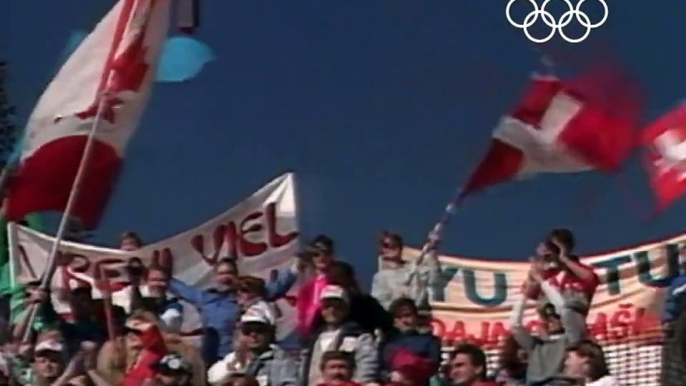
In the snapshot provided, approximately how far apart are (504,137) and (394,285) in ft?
3.13

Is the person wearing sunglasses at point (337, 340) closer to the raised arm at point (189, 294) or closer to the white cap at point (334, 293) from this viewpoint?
the white cap at point (334, 293)

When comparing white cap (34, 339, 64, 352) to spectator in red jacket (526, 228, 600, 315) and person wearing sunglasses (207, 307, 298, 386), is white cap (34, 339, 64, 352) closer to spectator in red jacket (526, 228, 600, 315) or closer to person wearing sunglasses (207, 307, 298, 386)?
person wearing sunglasses (207, 307, 298, 386)

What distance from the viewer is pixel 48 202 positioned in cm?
966

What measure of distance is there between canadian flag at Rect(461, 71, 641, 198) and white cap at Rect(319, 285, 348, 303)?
1.30 m

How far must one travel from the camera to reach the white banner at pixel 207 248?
10.8 meters

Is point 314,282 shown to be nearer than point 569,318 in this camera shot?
No

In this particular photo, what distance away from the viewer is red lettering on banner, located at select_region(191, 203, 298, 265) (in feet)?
35.9

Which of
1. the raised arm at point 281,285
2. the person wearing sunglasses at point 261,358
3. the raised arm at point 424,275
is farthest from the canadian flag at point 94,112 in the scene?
the raised arm at point 424,275

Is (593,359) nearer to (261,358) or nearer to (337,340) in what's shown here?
(337,340)

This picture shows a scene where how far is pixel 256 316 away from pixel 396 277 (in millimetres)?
1026

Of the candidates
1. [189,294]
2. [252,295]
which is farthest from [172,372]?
[189,294]

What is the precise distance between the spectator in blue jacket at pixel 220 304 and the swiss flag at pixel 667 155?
6.51ft

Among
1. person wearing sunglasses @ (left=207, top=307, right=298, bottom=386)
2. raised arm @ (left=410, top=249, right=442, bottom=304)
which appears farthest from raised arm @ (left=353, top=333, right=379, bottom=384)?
raised arm @ (left=410, top=249, right=442, bottom=304)

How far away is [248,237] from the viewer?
36.2ft
